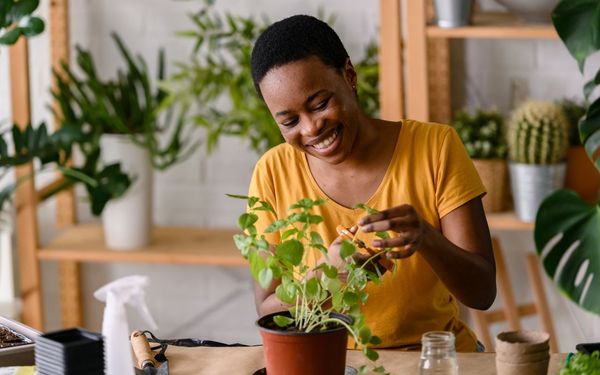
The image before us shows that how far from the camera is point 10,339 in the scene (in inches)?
74.2

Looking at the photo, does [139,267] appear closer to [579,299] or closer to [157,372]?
[157,372]

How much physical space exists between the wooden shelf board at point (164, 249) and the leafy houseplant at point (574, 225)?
5.27 feet

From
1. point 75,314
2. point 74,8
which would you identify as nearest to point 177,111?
point 74,8

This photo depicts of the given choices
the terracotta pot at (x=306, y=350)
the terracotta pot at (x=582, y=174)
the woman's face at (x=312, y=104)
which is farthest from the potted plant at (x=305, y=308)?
the terracotta pot at (x=582, y=174)

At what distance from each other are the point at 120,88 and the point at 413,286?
1.54 metres

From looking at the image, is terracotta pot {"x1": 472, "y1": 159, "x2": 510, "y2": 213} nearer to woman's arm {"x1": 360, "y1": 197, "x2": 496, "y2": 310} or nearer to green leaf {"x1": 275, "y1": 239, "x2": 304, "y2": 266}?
woman's arm {"x1": 360, "y1": 197, "x2": 496, "y2": 310}

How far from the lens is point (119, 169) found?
3277 mm

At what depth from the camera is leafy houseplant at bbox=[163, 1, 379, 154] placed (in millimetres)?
3186

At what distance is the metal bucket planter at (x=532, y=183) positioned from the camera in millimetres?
2945

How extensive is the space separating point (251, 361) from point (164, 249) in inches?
62.9

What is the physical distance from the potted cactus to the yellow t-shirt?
83cm

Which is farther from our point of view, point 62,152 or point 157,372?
point 62,152

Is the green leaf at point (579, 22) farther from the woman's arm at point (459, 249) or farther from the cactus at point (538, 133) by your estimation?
the cactus at point (538, 133)

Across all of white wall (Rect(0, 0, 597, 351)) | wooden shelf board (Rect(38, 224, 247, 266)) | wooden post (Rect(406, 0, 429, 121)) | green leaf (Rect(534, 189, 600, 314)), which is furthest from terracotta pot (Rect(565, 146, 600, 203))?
green leaf (Rect(534, 189, 600, 314))
